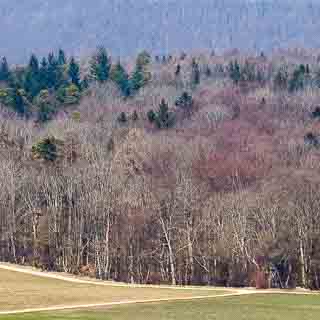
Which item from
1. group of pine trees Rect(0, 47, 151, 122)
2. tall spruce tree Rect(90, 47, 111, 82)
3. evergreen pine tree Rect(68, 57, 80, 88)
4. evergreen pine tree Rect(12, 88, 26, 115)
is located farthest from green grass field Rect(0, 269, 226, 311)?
tall spruce tree Rect(90, 47, 111, 82)

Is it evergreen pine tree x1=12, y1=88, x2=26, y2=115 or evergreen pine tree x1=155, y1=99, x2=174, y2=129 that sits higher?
evergreen pine tree x1=12, y1=88, x2=26, y2=115

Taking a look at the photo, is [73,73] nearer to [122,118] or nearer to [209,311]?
[122,118]

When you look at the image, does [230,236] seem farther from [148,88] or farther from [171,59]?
[171,59]

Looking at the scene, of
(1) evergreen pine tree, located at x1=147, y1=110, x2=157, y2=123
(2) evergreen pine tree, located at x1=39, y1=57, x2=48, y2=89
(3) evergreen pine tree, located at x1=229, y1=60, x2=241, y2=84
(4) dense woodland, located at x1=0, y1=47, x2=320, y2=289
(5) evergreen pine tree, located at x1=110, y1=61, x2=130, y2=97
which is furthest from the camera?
(3) evergreen pine tree, located at x1=229, y1=60, x2=241, y2=84

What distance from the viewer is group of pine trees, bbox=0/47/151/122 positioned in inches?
4183

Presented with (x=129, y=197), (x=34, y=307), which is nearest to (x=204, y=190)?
(x=129, y=197)

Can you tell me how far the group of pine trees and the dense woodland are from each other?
0.96 feet

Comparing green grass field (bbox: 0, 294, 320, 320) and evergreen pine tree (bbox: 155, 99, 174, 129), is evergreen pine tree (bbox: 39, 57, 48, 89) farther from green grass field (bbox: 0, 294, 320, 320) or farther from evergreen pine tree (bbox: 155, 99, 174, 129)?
green grass field (bbox: 0, 294, 320, 320)

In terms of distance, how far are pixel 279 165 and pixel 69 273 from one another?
25.1 m

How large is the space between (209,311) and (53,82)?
286ft

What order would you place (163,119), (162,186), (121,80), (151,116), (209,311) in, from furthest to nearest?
(121,80) < (163,119) < (151,116) < (162,186) < (209,311)

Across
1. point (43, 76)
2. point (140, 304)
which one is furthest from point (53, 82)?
point (140, 304)

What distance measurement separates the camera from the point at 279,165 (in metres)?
74.6

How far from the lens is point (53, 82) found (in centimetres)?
11731
